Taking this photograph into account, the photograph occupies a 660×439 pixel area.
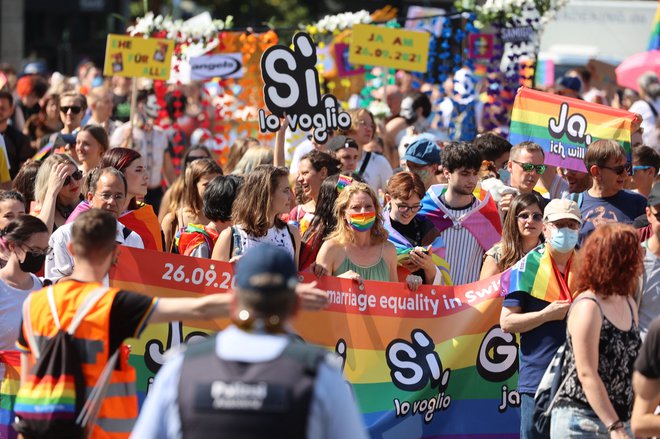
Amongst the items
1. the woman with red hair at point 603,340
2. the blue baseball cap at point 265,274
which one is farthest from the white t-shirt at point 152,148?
the blue baseball cap at point 265,274

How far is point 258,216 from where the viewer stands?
718cm

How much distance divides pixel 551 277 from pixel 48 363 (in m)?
2.63

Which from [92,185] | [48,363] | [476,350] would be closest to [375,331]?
[476,350]

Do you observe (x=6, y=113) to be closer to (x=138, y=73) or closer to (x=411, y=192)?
(x=138, y=73)

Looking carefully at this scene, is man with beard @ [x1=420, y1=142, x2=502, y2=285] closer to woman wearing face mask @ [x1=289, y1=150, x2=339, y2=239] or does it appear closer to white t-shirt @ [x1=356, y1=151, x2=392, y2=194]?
woman wearing face mask @ [x1=289, y1=150, x2=339, y2=239]

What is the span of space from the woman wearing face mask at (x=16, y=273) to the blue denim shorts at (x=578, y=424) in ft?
8.63

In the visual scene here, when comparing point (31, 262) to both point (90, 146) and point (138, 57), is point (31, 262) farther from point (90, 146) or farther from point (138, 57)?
point (138, 57)

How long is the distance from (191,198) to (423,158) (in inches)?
71.0

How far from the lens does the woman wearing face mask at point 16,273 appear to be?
605 centimetres

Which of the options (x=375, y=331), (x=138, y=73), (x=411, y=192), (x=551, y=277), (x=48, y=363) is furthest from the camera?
(x=138, y=73)

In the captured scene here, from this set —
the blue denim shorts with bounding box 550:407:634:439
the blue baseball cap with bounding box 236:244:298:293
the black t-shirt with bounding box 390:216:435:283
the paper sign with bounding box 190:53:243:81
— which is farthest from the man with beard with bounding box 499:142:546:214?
the paper sign with bounding box 190:53:243:81

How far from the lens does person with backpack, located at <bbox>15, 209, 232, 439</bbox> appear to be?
184 inches

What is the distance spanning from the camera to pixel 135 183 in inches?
312

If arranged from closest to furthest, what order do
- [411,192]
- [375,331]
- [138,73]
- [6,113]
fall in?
[375,331] < [411,192] < [6,113] < [138,73]
